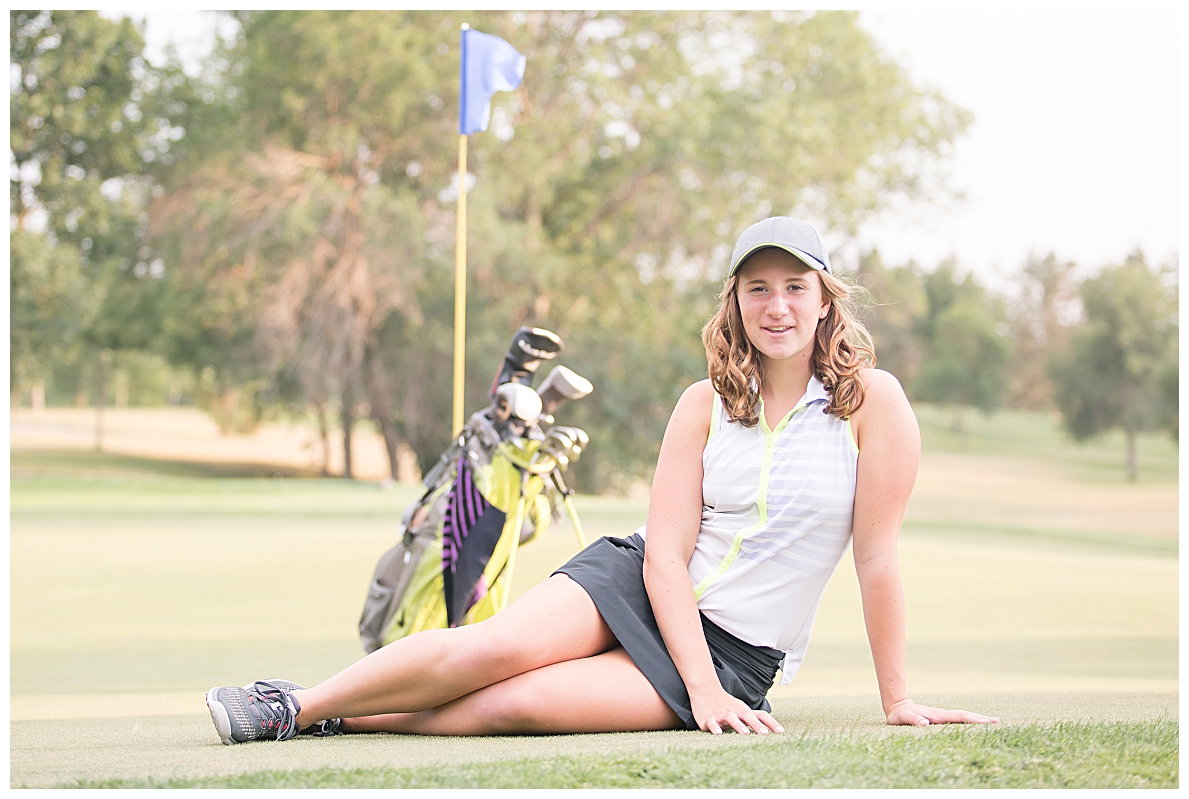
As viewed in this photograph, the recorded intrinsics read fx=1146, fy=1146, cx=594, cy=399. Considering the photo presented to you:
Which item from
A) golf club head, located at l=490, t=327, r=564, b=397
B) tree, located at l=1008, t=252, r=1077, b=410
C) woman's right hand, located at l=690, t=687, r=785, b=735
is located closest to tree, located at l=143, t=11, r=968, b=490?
tree, located at l=1008, t=252, r=1077, b=410

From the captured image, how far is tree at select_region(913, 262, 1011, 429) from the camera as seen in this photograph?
106 feet

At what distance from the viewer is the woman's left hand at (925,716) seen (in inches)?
90.2

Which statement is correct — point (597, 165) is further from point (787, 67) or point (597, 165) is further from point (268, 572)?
point (268, 572)

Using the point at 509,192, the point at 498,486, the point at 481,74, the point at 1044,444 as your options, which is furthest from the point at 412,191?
the point at 1044,444

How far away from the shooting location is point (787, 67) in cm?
2172

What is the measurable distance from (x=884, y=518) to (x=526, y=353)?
198 centimetres

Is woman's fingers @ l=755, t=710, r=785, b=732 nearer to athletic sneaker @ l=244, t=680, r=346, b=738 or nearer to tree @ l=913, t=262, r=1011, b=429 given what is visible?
athletic sneaker @ l=244, t=680, r=346, b=738

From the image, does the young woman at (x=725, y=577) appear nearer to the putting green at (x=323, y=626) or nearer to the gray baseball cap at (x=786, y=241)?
the gray baseball cap at (x=786, y=241)

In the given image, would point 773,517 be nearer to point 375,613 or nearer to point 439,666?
point 439,666

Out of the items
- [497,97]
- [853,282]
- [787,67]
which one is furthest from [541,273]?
[853,282]

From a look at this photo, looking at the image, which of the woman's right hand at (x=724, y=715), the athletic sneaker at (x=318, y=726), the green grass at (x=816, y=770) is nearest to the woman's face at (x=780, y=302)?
the woman's right hand at (x=724, y=715)

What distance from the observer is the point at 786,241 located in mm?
2443

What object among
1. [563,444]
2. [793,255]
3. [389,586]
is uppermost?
[793,255]

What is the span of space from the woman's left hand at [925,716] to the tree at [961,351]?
3097cm
